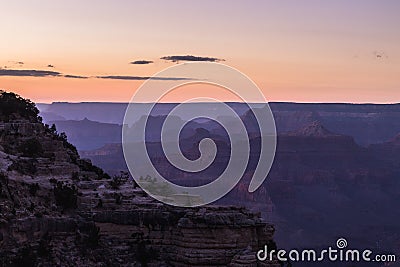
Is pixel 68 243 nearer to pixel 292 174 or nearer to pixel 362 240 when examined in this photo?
pixel 362 240

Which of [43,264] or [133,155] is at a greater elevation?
[133,155]

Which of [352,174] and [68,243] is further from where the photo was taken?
[352,174]

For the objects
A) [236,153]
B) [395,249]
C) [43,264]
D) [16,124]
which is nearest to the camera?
[43,264]

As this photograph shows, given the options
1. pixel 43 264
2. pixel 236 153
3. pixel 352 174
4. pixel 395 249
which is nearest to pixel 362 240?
pixel 395 249

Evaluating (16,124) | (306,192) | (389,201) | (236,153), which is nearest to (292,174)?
(306,192)

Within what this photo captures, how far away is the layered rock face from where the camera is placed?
28.6 meters

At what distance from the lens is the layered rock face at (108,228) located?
28.6 metres

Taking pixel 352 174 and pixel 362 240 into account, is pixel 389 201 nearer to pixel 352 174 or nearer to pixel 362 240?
pixel 352 174

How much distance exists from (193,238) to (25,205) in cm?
636

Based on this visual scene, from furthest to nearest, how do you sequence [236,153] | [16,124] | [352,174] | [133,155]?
[352,174], [236,153], [133,155], [16,124]

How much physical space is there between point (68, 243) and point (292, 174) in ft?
262

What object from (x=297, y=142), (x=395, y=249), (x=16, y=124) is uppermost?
(x=297, y=142)

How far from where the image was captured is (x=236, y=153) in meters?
85.1

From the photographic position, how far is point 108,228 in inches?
1193
